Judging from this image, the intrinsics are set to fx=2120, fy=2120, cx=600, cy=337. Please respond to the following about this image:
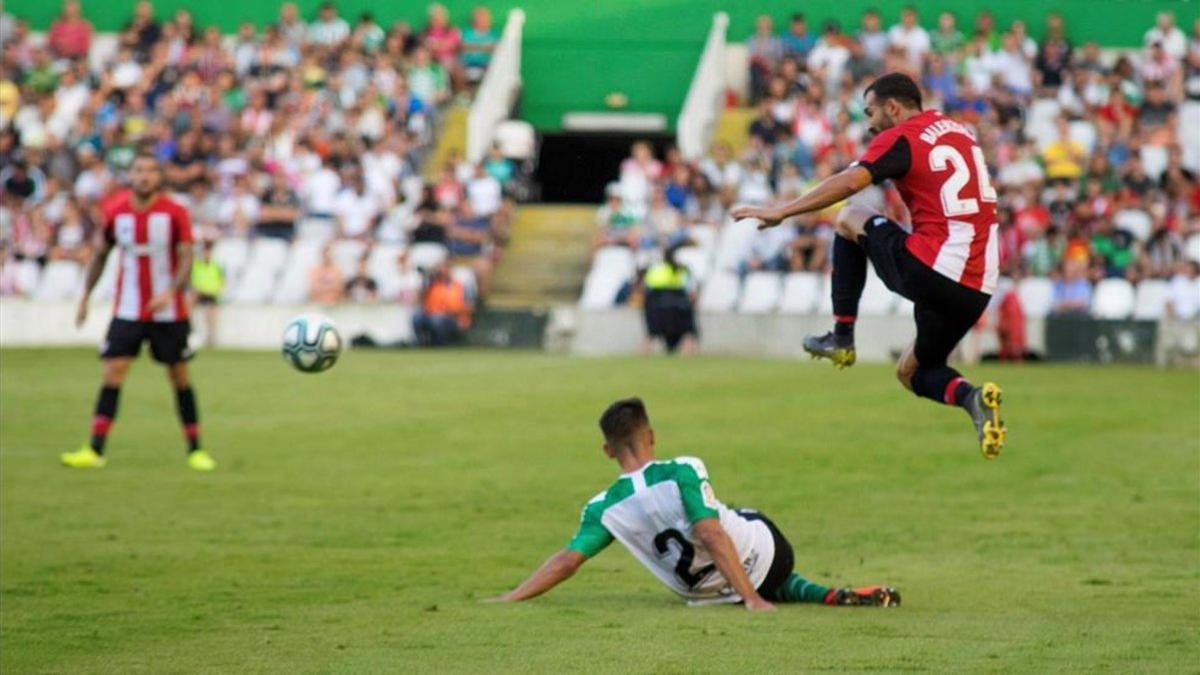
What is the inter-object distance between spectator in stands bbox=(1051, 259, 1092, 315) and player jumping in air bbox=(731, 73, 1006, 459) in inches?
702

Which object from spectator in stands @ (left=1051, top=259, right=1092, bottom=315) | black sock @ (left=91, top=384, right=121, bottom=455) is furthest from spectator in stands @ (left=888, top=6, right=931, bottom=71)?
black sock @ (left=91, top=384, right=121, bottom=455)

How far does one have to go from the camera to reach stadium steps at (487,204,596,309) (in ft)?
105

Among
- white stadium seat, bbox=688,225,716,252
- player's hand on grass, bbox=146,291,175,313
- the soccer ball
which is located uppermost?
white stadium seat, bbox=688,225,716,252

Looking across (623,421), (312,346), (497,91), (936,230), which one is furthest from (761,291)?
(623,421)

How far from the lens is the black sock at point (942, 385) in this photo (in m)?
10.0

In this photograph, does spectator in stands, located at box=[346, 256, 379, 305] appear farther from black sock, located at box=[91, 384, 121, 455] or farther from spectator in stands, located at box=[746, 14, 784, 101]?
black sock, located at box=[91, 384, 121, 455]

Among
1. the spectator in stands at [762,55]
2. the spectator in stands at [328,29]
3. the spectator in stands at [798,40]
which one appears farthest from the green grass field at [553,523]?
the spectator in stands at [328,29]

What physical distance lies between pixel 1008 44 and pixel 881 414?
1357 cm

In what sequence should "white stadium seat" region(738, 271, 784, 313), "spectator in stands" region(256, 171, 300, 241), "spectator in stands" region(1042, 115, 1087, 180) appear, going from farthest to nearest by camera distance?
"spectator in stands" region(256, 171, 300, 241), "white stadium seat" region(738, 271, 784, 313), "spectator in stands" region(1042, 115, 1087, 180)

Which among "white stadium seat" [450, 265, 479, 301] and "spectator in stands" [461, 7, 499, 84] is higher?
"spectator in stands" [461, 7, 499, 84]

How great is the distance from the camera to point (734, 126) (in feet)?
111

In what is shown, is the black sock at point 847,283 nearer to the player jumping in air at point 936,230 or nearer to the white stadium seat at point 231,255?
the player jumping in air at point 936,230

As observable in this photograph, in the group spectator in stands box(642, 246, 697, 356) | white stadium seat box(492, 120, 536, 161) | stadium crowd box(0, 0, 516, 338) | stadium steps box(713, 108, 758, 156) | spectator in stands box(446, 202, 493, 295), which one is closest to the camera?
spectator in stands box(642, 246, 697, 356)

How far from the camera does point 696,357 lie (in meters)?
28.2
